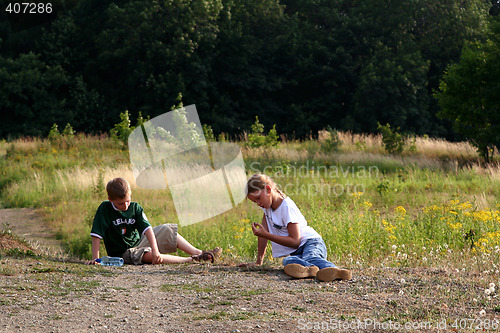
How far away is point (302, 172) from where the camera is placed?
1536 centimetres

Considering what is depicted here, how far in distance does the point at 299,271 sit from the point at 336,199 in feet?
22.4

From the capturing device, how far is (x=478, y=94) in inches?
743

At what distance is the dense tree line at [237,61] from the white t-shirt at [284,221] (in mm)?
27267

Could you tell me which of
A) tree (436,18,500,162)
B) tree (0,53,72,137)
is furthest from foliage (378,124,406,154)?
tree (0,53,72,137)

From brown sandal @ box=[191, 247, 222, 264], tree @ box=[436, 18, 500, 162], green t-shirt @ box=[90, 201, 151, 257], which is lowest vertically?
brown sandal @ box=[191, 247, 222, 264]

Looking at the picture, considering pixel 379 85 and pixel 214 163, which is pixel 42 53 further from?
pixel 214 163

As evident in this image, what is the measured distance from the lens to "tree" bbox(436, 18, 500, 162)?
1838cm

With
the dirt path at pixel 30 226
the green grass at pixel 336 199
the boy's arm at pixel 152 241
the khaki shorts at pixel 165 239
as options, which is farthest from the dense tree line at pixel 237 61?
the boy's arm at pixel 152 241

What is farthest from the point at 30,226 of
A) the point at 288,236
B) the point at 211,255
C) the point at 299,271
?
the point at 299,271

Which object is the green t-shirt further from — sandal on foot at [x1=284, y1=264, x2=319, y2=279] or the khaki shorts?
sandal on foot at [x1=284, y1=264, x2=319, y2=279]

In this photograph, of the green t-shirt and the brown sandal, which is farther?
the brown sandal

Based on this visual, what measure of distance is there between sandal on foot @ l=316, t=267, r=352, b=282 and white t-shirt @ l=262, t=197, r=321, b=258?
60 centimetres

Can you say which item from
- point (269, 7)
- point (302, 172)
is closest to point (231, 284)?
point (302, 172)

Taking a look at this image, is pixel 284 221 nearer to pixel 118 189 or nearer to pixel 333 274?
pixel 333 274
